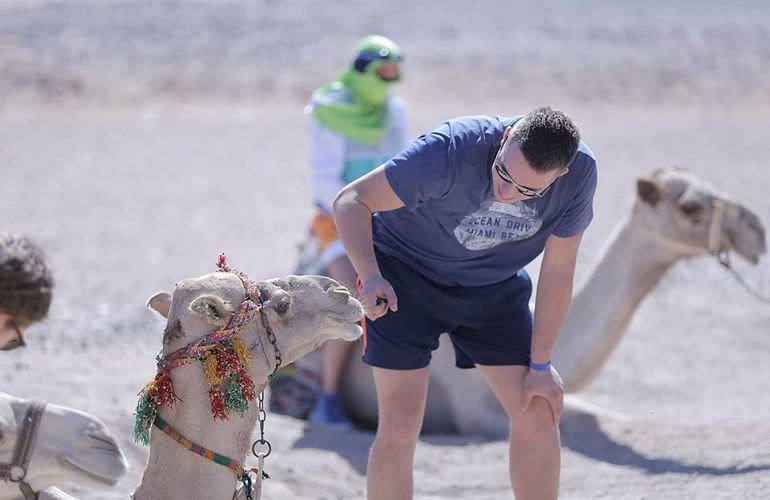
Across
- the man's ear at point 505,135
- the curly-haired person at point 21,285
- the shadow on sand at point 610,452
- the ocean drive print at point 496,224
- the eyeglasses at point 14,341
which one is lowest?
the shadow on sand at point 610,452

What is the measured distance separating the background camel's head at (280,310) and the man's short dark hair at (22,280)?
59 cm

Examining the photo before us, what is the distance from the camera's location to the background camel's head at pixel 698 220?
7629mm

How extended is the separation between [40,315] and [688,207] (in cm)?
486

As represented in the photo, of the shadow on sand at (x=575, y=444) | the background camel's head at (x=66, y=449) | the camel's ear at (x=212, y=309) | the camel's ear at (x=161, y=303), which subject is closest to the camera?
the background camel's head at (x=66, y=449)

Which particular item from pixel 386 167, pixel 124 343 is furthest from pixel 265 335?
pixel 124 343

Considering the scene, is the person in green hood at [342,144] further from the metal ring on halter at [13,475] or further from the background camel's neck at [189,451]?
the metal ring on halter at [13,475]

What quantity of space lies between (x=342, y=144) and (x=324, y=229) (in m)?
0.55

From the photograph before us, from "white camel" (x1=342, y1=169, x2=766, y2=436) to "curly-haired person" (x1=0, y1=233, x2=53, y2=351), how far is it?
4185 millimetres

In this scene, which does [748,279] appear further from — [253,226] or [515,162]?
[515,162]

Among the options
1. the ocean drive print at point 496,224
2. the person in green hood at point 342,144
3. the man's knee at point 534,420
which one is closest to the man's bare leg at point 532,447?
the man's knee at point 534,420

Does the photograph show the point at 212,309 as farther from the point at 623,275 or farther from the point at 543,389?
the point at 623,275

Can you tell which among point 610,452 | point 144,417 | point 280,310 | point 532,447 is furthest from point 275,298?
point 610,452

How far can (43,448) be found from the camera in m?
3.55

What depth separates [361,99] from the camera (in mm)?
8375
